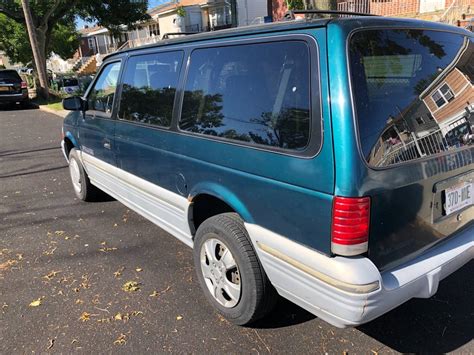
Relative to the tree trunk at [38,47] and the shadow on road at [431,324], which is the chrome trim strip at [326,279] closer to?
the shadow on road at [431,324]

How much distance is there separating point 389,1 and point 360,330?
18.3 metres

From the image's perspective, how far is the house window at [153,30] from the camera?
156ft

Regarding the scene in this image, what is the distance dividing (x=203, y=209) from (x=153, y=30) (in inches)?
1962

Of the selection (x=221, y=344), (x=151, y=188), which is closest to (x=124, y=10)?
(x=151, y=188)

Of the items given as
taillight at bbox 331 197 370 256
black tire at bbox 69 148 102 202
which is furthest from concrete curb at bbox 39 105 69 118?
taillight at bbox 331 197 370 256

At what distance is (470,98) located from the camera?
2.51 m

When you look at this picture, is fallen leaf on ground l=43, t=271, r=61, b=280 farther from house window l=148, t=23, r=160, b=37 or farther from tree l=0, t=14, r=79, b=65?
house window l=148, t=23, r=160, b=37

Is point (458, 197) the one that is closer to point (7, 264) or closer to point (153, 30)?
point (7, 264)

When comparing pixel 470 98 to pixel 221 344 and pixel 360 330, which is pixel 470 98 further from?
pixel 221 344

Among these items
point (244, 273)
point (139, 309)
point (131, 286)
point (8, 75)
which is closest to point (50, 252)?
point (131, 286)

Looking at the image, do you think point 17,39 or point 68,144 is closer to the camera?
point 68,144

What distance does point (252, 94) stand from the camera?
247cm

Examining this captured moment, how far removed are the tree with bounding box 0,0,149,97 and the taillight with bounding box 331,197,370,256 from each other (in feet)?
62.0

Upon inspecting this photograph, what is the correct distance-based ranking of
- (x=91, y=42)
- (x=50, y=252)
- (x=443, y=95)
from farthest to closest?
(x=91, y=42) → (x=50, y=252) → (x=443, y=95)
